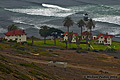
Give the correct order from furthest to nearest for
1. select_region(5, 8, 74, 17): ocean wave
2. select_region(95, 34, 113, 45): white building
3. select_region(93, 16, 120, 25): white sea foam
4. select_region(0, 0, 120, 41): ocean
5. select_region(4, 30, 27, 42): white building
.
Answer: select_region(5, 8, 74, 17): ocean wave < select_region(93, 16, 120, 25): white sea foam < select_region(0, 0, 120, 41): ocean < select_region(95, 34, 113, 45): white building < select_region(4, 30, 27, 42): white building

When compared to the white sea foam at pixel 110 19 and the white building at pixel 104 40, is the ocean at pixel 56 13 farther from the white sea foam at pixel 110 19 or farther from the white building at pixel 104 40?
the white building at pixel 104 40

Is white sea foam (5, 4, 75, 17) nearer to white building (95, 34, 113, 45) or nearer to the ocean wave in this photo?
the ocean wave

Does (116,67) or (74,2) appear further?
(74,2)

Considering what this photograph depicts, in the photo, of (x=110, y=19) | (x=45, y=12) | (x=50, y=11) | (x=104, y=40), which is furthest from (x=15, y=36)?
(x=50, y=11)

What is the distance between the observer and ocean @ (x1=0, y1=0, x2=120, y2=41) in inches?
4855

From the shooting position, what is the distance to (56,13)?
517 feet

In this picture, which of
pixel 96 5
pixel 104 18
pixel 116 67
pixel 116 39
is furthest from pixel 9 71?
pixel 96 5

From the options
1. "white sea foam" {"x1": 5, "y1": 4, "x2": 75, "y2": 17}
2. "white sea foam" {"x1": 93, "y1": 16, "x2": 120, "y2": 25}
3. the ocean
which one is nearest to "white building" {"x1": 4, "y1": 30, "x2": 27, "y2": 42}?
the ocean

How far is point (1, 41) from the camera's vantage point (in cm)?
8300

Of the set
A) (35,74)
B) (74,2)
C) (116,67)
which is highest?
(74,2)

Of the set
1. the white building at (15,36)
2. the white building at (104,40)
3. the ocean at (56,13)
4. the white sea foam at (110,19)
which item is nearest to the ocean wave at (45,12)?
the ocean at (56,13)

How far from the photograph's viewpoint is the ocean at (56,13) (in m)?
123

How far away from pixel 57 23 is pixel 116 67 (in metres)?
77.2

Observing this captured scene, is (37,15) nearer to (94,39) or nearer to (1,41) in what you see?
(94,39)
